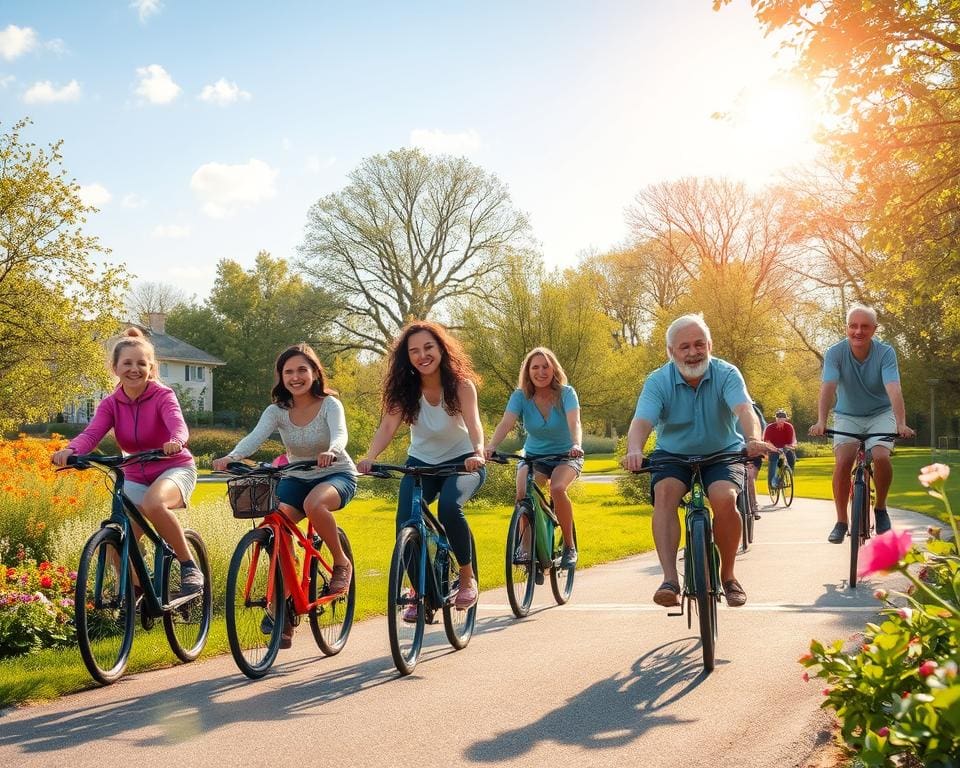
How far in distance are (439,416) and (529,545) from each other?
5.45 feet

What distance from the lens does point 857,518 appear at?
8531 millimetres

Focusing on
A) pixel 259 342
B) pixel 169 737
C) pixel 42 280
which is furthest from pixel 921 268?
pixel 259 342

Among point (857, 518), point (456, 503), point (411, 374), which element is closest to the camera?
point (456, 503)

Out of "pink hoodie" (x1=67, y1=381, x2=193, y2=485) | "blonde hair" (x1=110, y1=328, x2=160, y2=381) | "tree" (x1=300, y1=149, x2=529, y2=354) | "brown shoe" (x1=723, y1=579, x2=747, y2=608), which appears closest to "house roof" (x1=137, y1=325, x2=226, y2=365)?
"tree" (x1=300, y1=149, x2=529, y2=354)

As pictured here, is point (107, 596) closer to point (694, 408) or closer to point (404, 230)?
point (694, 408)

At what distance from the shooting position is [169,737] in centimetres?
476

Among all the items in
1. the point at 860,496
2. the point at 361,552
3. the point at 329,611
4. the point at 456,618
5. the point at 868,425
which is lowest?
the point at 361,552

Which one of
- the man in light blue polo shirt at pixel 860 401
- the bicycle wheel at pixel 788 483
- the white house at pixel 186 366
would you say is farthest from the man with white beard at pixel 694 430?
the white house at pixel 186 366

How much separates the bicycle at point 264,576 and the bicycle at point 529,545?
1.88 metres

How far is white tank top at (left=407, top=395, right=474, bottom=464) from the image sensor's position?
23.1ft

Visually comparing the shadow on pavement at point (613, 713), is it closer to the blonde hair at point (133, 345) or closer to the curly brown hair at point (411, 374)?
the curly brown hair at point (411, 374)

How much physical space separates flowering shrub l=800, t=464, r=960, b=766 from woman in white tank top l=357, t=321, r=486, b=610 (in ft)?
11.0

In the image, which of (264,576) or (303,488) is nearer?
(264,576)

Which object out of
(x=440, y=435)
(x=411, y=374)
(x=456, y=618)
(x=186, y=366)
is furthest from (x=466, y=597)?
(x=186, y=366)
